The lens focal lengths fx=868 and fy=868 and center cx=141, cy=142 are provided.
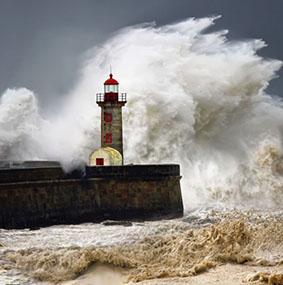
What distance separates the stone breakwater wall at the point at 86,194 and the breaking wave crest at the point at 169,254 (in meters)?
3.19

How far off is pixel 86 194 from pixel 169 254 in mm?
5109

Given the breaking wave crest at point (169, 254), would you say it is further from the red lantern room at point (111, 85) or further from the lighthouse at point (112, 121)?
the red lantern room at point (111, 85)

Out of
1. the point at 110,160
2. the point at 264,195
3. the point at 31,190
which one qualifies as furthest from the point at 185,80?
the point at 31,190

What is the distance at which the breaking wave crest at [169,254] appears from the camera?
449 inches

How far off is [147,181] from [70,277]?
691cm

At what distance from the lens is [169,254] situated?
40.1ft

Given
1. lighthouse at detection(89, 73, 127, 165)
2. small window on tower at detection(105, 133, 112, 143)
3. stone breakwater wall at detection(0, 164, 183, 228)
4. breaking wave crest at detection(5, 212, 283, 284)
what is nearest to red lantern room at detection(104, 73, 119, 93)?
lighthouse at detection(89, 73, 127, 165)

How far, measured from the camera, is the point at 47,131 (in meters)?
23.0

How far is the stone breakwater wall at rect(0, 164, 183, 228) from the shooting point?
1545 centimetres

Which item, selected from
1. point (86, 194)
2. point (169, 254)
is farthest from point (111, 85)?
point (169, 254)

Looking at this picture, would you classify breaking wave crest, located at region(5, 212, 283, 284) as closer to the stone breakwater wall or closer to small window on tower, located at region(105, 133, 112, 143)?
the stone breakwater wall

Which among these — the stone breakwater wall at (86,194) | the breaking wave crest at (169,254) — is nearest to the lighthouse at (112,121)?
the stone breakwater wall at (86,194)

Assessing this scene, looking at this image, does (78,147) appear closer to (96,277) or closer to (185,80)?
(185,80)

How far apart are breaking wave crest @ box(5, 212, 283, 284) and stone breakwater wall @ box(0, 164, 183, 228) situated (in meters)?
3.19
